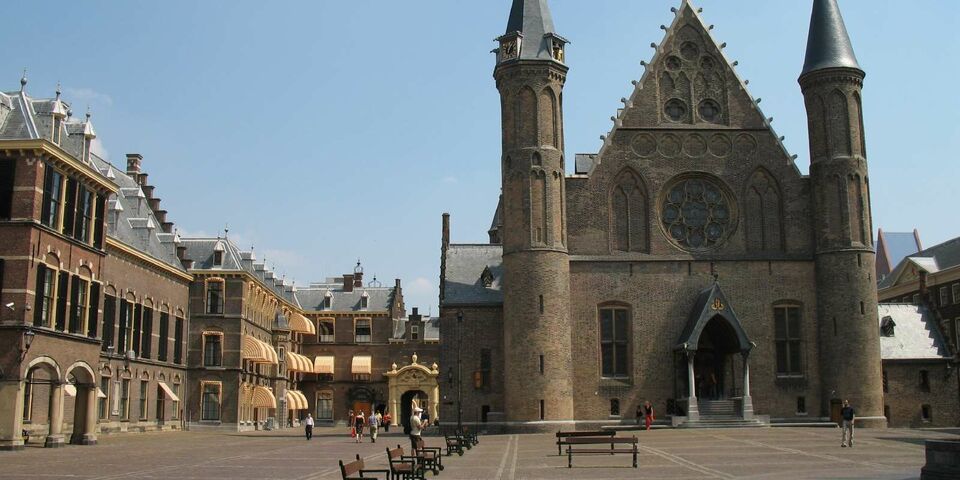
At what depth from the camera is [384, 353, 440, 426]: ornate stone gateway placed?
80.6m

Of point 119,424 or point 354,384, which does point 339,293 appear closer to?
point 354,384

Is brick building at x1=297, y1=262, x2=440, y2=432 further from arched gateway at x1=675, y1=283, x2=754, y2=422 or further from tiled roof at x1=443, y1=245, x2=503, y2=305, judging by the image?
arched gateway at x1=675, y1=283, x2=754, y2=422

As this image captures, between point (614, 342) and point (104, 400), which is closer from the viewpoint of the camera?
point (614, 342)

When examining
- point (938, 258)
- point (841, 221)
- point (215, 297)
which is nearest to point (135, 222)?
point (215, 297)

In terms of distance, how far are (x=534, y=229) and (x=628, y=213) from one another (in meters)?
5.57

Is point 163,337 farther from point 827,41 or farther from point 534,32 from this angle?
point 827,41

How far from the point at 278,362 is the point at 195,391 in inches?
473

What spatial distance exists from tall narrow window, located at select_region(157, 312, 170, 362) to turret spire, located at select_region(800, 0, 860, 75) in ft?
128

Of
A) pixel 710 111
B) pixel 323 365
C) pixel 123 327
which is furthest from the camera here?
pixel 323 365

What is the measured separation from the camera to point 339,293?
90250 millimetres

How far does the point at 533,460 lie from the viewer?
91.6 feet

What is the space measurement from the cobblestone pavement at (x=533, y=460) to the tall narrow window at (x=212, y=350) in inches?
871

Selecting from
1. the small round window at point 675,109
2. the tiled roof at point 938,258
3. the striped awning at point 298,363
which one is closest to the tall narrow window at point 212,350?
the striped awning at point 298,363

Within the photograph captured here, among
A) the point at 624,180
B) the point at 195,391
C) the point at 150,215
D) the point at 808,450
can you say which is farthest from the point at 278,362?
the point at 808,450
